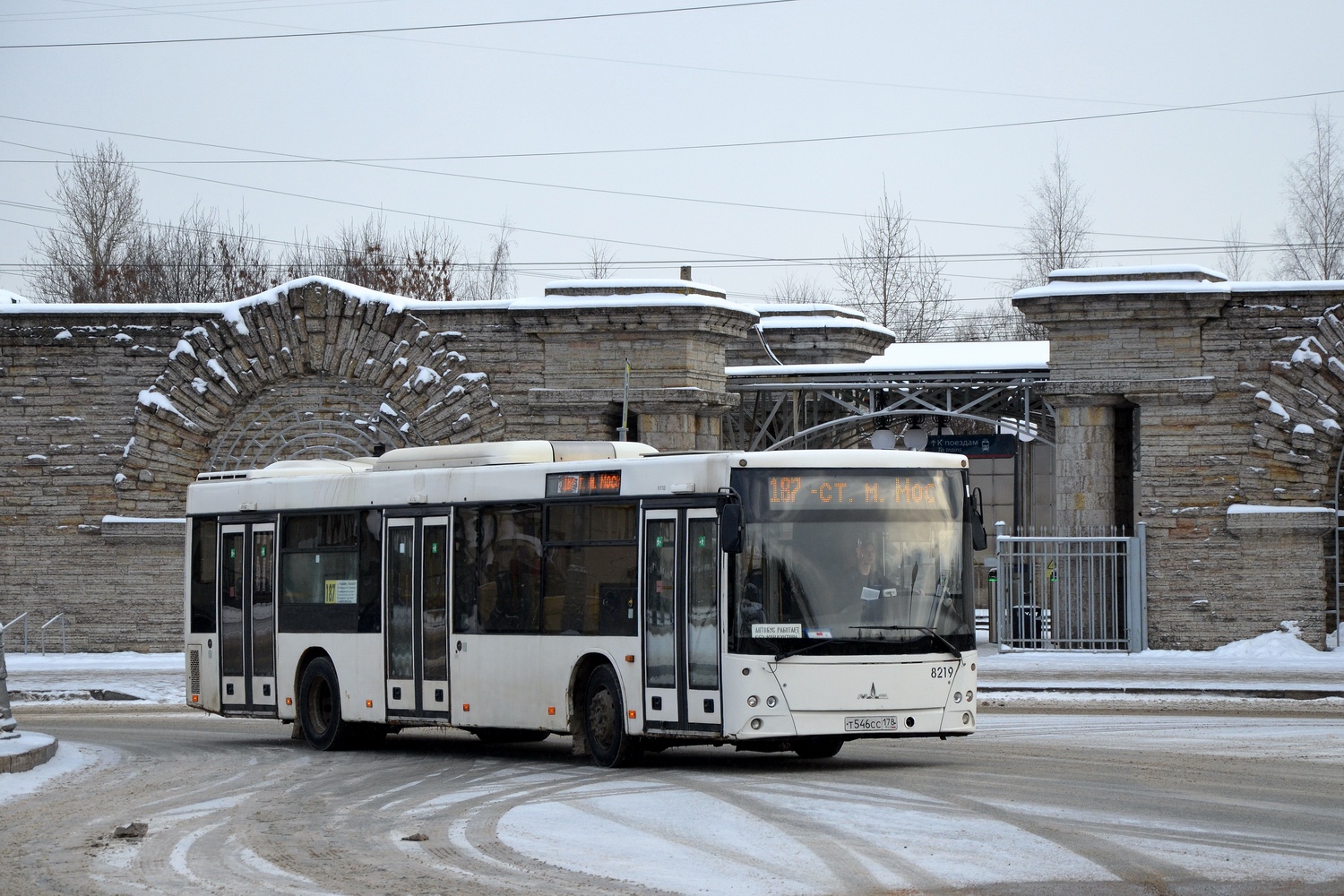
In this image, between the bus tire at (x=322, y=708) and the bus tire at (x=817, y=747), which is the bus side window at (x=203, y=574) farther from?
the bus tire at (x=817, y=747)

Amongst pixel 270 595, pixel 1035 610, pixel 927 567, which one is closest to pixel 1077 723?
pixel 927 567

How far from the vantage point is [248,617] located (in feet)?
59.6

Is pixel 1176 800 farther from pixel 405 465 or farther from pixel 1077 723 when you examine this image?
pixel 405 465

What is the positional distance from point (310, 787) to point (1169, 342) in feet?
57.8

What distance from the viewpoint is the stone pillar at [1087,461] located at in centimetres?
2764

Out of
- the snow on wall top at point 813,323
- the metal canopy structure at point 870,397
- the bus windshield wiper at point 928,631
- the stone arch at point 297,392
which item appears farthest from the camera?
the snow on wall top at point 813,323

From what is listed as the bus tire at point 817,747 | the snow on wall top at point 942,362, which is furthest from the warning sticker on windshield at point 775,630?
the snow on wall top at point 942,362

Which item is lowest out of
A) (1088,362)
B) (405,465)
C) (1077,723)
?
(1077,723)

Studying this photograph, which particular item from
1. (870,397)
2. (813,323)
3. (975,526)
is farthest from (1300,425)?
(813,323)

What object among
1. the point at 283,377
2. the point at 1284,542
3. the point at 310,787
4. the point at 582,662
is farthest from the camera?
the point at 283,377

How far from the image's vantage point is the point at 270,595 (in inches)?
706

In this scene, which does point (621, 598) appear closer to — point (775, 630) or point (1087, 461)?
point (775, 630)

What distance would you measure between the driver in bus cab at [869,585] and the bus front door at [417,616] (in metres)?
4.14

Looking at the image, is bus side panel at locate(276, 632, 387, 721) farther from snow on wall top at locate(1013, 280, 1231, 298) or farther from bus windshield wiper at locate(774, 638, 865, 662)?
snow on wall top at locate(1013, 280, 1231, 298)
